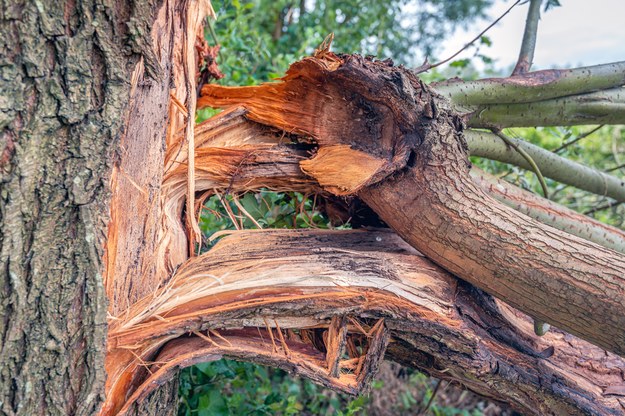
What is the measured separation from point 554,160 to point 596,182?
0.81ft

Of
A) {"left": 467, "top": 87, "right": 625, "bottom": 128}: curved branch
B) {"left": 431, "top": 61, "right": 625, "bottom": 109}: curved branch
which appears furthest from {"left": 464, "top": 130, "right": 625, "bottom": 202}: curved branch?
{"left": 431, "top": 61, "right": 625, "bottom": 109}: curved branch

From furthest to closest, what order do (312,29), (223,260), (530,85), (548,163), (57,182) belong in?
(312,29), (548,163), (530,85), (223,260), (57,182)

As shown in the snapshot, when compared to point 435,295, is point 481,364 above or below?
below

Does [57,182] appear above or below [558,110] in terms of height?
below

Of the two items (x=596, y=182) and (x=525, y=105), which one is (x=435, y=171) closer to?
(x=525, y=105)

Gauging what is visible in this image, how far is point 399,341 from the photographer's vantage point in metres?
1.52

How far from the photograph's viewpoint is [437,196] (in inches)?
55.7

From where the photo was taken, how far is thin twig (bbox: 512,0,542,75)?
1.83 metres

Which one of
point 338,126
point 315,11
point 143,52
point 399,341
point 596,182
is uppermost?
point 315,11

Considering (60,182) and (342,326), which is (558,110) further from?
(60,182)

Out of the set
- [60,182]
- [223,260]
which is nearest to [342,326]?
[223,260]

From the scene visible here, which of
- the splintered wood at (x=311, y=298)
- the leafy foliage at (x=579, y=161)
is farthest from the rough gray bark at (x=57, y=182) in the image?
the leafy foliage at (x=579, y=161)

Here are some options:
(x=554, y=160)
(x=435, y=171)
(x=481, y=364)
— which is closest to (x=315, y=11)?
(x=554, y=160)

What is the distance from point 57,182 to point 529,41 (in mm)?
1649
